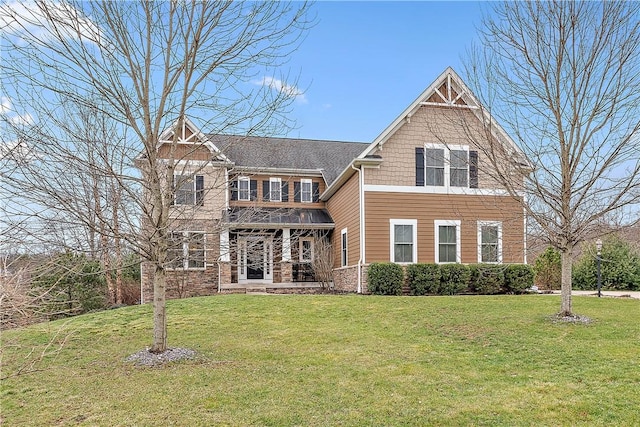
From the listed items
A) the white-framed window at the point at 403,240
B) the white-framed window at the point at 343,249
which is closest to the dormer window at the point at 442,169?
the white-framed window at the point at 403,240

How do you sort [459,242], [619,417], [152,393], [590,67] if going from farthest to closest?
[459,242] → [590,67] → [152,393] → [619,417]

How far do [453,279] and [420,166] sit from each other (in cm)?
412

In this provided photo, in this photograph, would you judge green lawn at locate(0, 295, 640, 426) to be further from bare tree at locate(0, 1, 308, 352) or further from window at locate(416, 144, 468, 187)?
window at locate(416, 144, 468, 187)

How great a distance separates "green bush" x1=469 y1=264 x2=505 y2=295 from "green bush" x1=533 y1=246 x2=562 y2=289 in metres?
5.29

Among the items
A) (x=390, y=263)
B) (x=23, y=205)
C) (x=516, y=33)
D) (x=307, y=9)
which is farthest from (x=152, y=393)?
(x=390, y=263)

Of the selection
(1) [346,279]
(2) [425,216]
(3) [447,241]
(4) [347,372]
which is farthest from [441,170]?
(4) [347,372]

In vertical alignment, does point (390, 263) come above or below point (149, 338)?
above

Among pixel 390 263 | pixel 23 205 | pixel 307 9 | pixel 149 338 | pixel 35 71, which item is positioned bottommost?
pixel 149 338

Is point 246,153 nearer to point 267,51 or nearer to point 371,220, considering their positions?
point 371,220

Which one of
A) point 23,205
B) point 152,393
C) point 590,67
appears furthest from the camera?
point 590,67

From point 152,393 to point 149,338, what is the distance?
377cm

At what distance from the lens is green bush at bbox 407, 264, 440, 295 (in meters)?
16.4

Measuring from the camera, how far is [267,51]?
8508 mm

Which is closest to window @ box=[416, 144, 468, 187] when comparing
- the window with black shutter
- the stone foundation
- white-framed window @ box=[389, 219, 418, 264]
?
white-framed window @ box=[389, 219, 418, 264]
